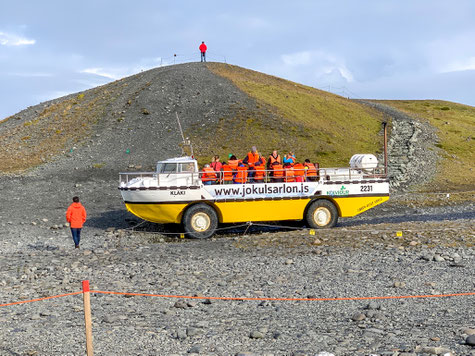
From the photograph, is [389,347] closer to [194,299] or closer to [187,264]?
[194,299]

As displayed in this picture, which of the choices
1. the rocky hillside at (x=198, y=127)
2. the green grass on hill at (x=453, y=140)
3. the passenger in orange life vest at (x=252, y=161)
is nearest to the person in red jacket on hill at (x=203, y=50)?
the rocky hillside at (x=198, y=127)

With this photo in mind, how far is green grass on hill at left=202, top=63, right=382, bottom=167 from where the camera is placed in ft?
110

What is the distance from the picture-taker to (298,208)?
50.9ft

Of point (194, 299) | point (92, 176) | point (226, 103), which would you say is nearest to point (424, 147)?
point (226, 103)

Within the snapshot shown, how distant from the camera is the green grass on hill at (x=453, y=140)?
98.4ft

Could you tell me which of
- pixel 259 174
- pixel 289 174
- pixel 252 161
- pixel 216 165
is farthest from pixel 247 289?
pixel 252 161

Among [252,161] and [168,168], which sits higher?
[252,161]

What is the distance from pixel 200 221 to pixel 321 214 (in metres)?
3.58

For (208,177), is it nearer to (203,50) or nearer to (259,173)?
(259,173)

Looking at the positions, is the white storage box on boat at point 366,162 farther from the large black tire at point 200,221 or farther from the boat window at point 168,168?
the boat window at point 168,168

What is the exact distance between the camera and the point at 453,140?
140 ft

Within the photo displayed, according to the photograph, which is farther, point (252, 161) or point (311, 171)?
point (252, 161)

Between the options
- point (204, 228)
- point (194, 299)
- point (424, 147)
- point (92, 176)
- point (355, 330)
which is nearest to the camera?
point (355, 330)

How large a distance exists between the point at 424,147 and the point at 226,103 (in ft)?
47.7
